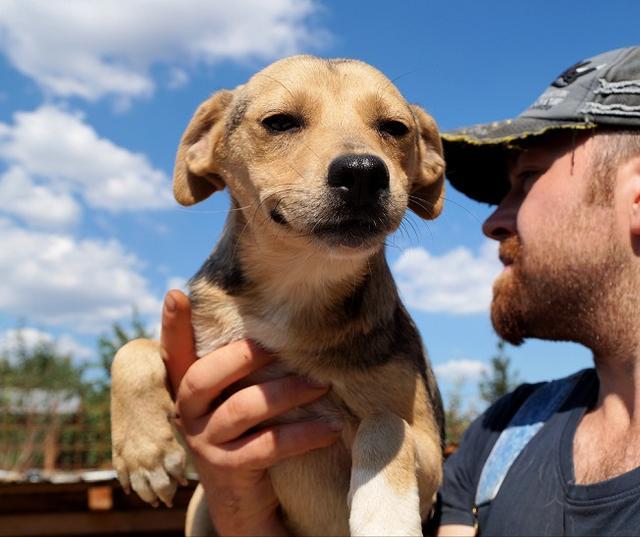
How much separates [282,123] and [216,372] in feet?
4.07

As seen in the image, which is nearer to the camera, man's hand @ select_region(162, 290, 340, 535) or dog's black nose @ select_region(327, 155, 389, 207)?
dog's black nose @ select_region(327, 155, 389, 207)

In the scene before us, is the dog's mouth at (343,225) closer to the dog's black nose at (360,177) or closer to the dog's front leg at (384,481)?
the dog's black nose at (360,177)

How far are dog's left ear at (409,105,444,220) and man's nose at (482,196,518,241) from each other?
422mm

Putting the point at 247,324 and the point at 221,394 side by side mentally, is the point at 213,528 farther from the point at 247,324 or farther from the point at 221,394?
the point at 247,324

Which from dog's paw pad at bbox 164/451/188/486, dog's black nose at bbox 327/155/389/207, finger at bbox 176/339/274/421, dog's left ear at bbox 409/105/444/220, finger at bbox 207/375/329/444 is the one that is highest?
dog's left ear at bbox 409/105/444/220

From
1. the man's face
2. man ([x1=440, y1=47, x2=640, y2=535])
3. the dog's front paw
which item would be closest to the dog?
the dog's front paw

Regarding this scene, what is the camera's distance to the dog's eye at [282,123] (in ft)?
11.9

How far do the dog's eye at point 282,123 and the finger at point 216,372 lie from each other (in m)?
1.04

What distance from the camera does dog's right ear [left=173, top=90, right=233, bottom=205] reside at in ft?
13.0

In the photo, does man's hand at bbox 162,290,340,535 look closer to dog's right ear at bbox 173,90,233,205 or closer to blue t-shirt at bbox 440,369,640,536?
dog's right ear at bbox 173,90,233,205

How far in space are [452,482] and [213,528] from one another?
139 centimetres

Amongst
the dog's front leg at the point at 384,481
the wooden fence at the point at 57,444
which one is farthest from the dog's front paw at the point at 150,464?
the wooden fence at the point at 57,444

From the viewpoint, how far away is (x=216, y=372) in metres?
3.46

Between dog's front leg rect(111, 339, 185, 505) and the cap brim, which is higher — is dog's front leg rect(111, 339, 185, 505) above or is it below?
below
